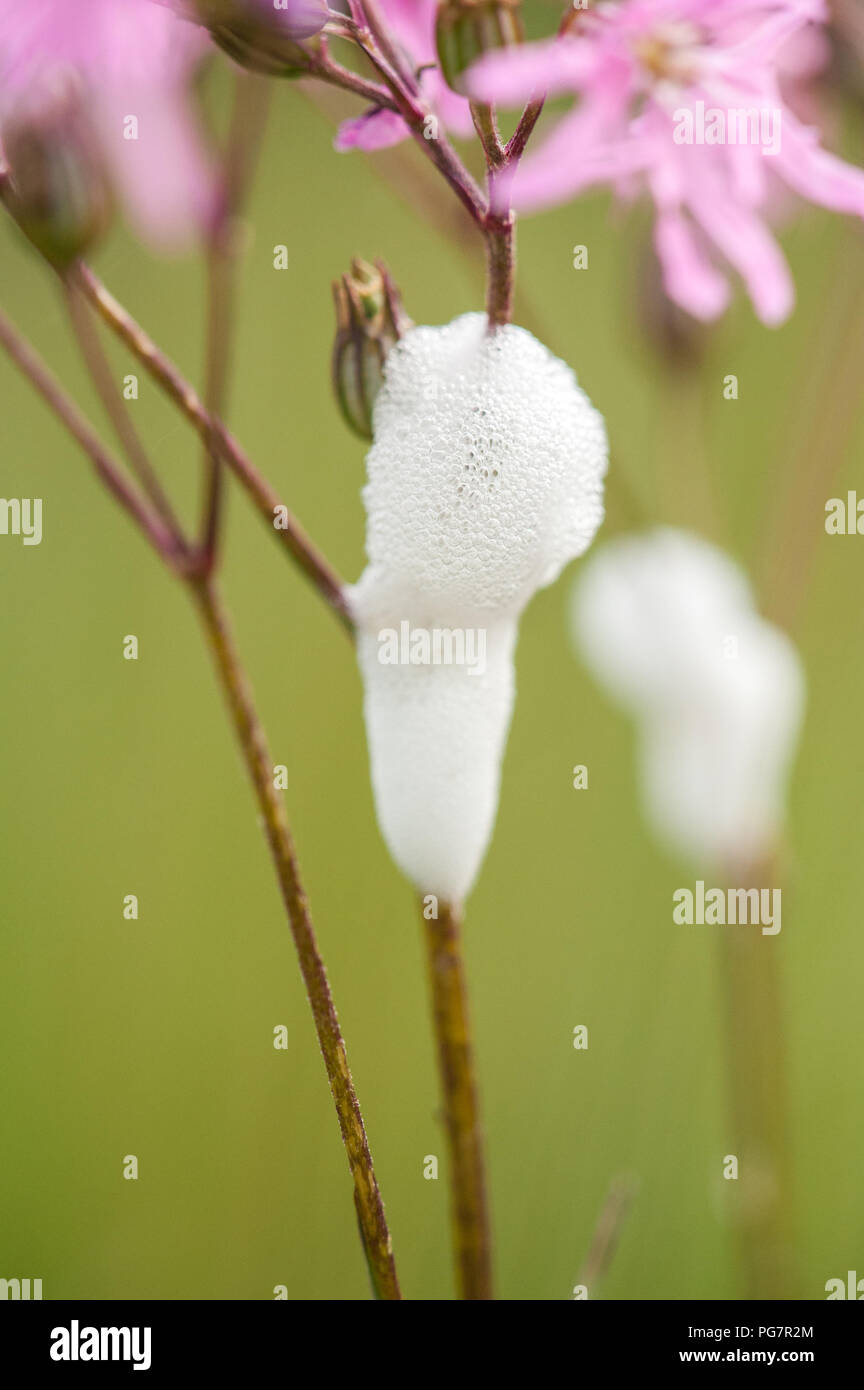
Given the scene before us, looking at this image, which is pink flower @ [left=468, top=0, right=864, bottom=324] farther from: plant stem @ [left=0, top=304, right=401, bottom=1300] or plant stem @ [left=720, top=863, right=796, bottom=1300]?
plant stem @ [left=720, top=863, right=796, bottom=1300]

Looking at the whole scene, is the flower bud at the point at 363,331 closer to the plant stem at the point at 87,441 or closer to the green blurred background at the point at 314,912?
the plant stem at the point at 87,441

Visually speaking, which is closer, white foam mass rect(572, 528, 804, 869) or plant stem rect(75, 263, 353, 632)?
plant stem rect(75, 263, 353, 632)

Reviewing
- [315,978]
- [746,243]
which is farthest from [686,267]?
[315,978]

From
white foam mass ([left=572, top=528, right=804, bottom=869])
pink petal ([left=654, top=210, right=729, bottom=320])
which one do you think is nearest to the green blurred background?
white foam mass ([left=572, top=528, right=804, bottom=869])

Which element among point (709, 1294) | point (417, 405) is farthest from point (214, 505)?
point (709, 1294)

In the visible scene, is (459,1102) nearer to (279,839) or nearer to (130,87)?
(279,839)
